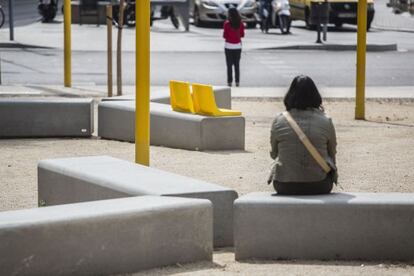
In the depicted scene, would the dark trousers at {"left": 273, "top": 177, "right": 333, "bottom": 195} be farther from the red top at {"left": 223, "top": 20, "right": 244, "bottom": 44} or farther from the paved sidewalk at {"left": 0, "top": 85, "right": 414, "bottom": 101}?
the red top at {"left": 223, "top": 20, "right": 244, "bottom": 44}

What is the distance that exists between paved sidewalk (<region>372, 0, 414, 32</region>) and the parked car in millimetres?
4323

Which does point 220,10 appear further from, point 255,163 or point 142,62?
point 142,62

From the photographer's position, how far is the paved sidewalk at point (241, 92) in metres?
20.6

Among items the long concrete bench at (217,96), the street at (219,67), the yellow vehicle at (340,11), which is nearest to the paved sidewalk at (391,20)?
the yellow vehicle at (340,11)

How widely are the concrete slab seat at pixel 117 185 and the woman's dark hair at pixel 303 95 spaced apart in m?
0.81

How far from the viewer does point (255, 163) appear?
44.8 feet

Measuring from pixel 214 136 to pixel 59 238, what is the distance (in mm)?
6853

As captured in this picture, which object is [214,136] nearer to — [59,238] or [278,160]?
[278,160]

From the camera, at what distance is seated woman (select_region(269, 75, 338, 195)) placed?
908 cm

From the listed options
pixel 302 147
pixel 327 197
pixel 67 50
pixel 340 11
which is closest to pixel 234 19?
pixel 67 50

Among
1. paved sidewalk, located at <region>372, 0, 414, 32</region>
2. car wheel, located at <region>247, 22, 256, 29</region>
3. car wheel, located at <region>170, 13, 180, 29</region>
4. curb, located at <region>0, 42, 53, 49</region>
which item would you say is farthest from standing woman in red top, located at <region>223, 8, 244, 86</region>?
paved sidewalk, located at <region>372, 0, 414, 32</region>

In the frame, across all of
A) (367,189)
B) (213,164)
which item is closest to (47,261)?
(367,189)

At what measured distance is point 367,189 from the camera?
38.9ft

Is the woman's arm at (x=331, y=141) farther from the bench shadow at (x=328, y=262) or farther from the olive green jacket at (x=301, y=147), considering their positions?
the bench shadow at (x=328, y=262)
